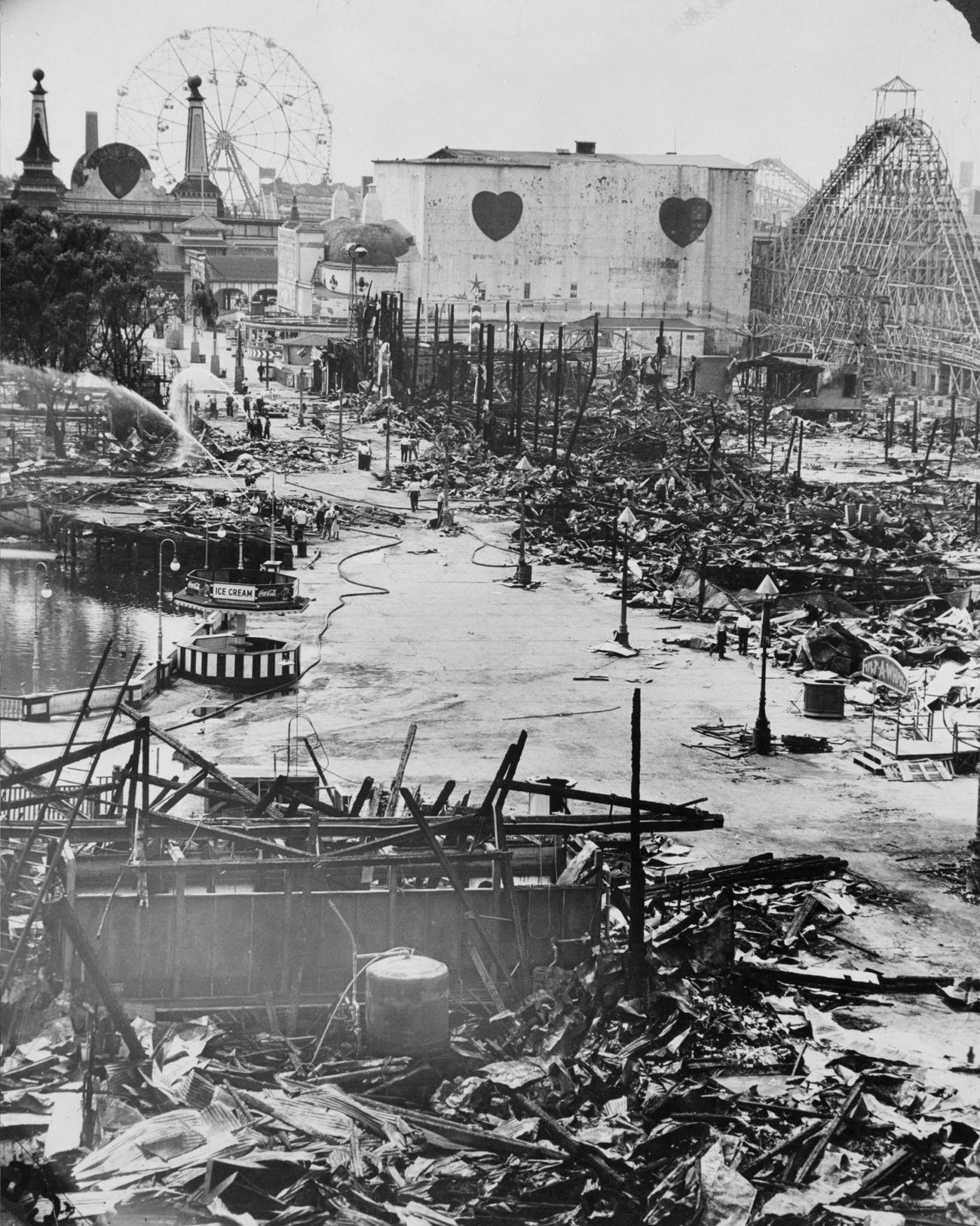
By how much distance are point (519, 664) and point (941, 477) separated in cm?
3083

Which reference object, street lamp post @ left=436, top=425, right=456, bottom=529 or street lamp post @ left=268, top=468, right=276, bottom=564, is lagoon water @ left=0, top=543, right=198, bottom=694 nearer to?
street lamp post @ left=268, top=468, right=276, bottom=564

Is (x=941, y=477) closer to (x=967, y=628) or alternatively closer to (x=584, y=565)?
(x=584, y=565)

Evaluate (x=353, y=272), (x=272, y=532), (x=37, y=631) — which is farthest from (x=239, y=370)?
(x=37, y=631)

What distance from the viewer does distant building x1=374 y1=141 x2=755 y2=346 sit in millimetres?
92750

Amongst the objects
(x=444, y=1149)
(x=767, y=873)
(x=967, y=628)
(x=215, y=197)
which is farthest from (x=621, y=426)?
(x=215, y=197)

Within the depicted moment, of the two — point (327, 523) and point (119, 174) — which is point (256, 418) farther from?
point (119, 174)

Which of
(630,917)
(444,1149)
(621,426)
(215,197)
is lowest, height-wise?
(444,1149)

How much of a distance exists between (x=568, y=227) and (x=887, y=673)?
6993 centimetres

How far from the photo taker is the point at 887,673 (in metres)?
29.4

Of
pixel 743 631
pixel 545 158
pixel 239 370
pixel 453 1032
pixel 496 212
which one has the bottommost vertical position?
pixel 453 1032

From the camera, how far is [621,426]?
66250 mm

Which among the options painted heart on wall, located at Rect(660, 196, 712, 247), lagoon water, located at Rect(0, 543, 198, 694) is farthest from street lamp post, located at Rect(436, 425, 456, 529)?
painted heart on wall, located at Rect(660, 196, 712, 247)

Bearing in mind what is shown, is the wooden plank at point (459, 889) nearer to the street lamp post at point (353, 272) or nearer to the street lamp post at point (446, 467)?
the street lamp post at point (446, 467)

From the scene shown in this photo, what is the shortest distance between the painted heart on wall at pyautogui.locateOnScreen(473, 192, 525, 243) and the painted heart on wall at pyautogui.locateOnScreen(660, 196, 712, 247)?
Result: 367 inches
